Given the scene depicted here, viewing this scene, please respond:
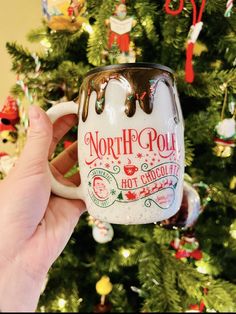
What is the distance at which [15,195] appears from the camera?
0.56m

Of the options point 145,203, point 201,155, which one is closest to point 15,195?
point 145,203

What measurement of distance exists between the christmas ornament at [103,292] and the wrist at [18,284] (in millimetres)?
334

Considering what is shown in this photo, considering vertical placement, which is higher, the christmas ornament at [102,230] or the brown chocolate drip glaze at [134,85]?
the brown chocolate drip glaze at [134,85]

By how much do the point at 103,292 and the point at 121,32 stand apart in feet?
2.01

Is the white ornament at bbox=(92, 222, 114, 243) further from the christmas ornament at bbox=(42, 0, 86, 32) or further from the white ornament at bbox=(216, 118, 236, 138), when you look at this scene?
the christmas ornament at bbox=(42, 0, 86, 32)

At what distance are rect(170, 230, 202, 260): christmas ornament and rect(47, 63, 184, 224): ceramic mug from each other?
0.31m

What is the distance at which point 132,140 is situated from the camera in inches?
18.9

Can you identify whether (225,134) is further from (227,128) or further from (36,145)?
(36,145)

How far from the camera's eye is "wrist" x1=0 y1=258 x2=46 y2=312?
1.67ft

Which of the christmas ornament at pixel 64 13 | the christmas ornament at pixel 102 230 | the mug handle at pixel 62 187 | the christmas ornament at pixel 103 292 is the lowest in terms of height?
the christmas ornament at pixel 103 292

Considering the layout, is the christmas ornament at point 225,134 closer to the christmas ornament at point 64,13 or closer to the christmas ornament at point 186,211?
the christmas ornament at point 186,211

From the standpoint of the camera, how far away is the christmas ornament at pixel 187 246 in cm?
80

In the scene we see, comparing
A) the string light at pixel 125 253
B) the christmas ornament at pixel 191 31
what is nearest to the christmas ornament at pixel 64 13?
the christmas ornament at pixel 191 31

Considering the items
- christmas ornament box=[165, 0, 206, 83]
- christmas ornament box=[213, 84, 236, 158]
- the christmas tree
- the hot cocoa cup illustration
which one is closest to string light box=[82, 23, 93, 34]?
the christmas tree
